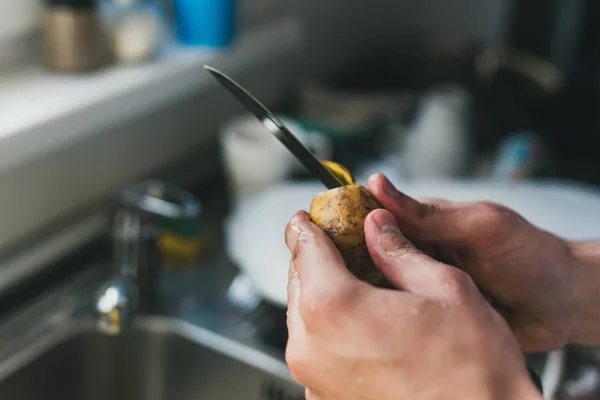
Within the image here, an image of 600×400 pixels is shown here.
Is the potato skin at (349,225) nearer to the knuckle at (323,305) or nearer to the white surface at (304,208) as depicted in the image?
the knuckle at (323,305)

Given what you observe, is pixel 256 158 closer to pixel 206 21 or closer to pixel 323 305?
pixel 206 21

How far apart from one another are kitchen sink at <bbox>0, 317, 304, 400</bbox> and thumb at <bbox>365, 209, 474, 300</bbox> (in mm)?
359

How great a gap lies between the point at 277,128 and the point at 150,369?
49 centimetres

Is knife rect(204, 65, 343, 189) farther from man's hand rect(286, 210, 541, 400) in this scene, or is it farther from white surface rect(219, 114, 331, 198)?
white surface rect(219, 114, 331, 198)

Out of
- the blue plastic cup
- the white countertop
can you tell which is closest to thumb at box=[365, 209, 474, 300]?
the white countertop

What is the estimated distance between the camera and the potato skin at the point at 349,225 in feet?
1.77

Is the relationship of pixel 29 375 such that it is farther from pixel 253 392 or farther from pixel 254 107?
pixel 254 107

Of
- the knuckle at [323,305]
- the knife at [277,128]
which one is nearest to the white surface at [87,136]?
the knife at [277,128]

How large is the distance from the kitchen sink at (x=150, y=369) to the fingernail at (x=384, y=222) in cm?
36

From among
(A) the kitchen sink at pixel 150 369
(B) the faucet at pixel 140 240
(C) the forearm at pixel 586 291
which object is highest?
(C) the forearm at pixel 586 291

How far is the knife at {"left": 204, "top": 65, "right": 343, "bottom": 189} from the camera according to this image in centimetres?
53

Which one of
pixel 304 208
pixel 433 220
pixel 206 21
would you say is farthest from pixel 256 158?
pixel 433 220

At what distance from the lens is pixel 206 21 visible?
1.08 meters

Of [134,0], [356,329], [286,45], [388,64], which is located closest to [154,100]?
[134,0]
